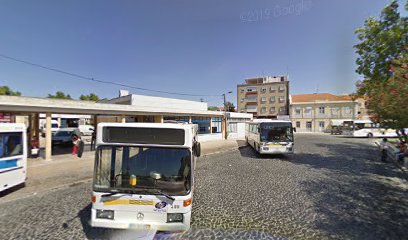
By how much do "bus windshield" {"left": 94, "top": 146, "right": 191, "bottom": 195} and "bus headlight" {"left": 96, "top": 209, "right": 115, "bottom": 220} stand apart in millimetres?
433

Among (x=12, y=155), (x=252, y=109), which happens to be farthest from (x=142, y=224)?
(x=252, y=109)

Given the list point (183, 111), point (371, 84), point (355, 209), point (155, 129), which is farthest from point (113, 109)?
point (371, 84)

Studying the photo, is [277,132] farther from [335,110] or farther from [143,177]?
[335,110]

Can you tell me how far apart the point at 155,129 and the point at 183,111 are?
16.2 m

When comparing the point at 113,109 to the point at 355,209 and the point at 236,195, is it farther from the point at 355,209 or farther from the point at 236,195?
the point at 355,209

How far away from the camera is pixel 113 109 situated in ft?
46.3

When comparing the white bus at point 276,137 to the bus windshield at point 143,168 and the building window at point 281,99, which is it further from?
the building window at point 281,99

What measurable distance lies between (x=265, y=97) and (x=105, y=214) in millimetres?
56688

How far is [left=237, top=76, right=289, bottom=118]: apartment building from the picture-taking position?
53781 millimetres

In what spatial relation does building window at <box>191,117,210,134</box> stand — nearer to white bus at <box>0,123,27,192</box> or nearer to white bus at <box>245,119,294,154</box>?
white bus at <box>245,119,294,154</box>

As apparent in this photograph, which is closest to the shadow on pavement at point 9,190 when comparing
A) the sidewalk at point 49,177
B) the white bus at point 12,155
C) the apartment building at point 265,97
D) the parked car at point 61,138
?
the sidewalk at point 49,177

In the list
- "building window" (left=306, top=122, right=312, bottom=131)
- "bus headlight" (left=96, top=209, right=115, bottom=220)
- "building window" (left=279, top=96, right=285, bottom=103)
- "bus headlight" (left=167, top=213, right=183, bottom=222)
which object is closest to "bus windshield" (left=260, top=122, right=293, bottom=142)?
"bus headlight" (left=167, top=213, right=183, bottom=222)

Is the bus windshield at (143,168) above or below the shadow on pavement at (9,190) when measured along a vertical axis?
above

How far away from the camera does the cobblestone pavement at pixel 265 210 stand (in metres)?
3.98
